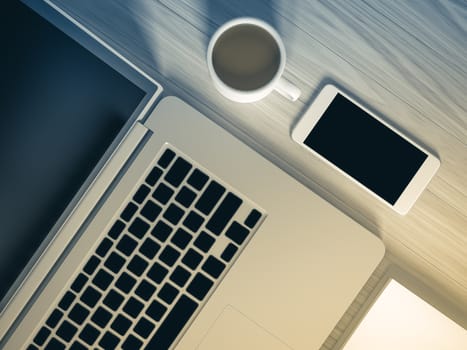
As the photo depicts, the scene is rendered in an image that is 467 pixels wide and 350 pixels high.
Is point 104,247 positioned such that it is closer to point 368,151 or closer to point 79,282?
point 79,282

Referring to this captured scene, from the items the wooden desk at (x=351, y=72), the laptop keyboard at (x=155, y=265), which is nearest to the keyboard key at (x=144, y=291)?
the laptop keyboard at (x=155, y=265)

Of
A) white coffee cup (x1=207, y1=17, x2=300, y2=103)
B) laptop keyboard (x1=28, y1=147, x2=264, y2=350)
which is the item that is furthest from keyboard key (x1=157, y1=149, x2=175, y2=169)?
white coffee cup (x1=207, y1=17, x2=300, y2=103)

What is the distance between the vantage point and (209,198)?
622mm

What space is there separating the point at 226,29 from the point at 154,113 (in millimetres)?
139

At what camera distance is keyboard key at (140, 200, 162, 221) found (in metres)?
0.62

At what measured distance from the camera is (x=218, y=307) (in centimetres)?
63

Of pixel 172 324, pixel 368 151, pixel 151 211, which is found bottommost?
pixel 172 324

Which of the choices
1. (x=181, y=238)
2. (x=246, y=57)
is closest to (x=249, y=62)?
(x=246, y=57)

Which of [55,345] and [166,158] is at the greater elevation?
[166,158]

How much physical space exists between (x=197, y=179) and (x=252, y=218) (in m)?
0.09

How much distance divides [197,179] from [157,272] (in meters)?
0.13

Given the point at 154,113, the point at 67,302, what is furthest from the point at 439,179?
the point at 67,302

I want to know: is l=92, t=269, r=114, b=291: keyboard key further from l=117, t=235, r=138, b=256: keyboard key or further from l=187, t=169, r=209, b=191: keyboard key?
l=187, t=169, r=209, b=191: keyboard key

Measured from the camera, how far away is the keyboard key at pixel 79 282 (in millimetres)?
609
